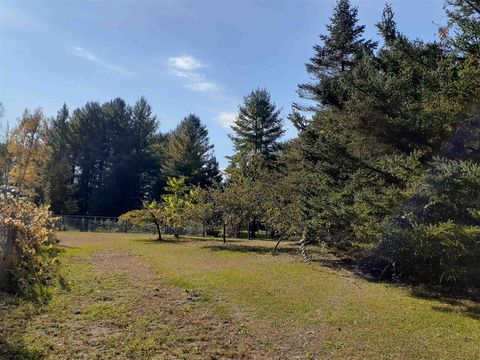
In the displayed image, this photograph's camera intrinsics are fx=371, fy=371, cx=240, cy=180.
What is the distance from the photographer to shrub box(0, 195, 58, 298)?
21.4 feet

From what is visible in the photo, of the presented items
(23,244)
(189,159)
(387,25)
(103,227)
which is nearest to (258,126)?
(189,159)

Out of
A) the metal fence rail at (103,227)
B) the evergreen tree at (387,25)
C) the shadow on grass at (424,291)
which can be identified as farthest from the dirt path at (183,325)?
the metal fence rail at (103,227)

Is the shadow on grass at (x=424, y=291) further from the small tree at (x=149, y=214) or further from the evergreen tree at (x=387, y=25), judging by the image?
the small tree at (x=149, y=214)

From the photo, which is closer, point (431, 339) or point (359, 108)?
point (431, 339)

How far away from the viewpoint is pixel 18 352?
4.11 metres

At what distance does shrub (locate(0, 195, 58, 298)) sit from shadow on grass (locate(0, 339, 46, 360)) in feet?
7.05

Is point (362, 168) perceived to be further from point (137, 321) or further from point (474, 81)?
point (137, 321)

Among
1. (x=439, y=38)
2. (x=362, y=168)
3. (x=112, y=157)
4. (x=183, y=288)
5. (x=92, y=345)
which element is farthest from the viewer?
(x=112, y=157)

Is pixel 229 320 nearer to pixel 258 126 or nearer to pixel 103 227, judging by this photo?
pixel 103 227

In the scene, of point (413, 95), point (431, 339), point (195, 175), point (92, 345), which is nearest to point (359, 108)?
point (413, 95)

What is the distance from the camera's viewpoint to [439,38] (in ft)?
32.5

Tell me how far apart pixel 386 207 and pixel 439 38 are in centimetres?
495

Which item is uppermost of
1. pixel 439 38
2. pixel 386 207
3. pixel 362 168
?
pixel 439 38

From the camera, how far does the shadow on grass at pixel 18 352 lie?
3982 millimetres
